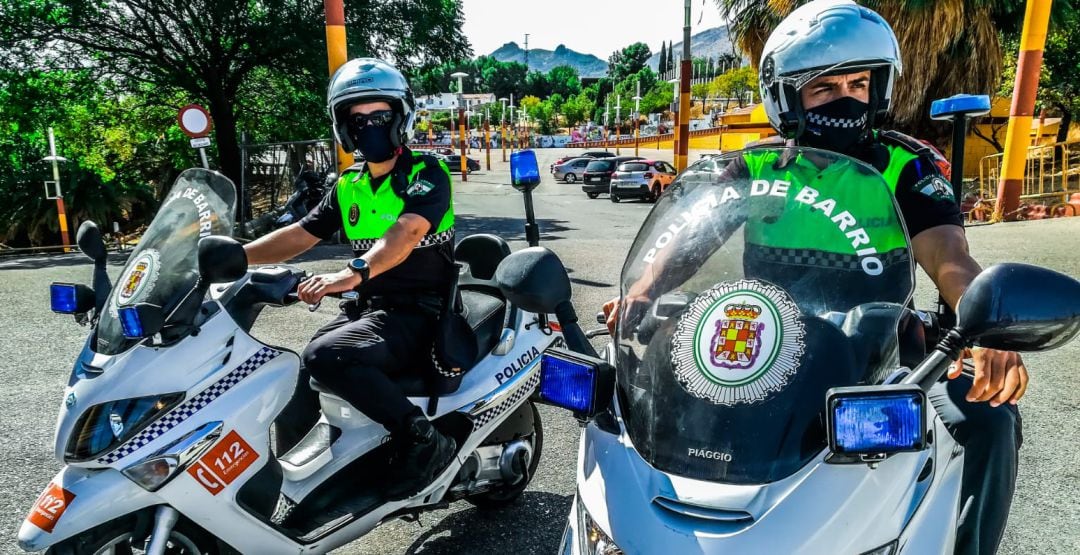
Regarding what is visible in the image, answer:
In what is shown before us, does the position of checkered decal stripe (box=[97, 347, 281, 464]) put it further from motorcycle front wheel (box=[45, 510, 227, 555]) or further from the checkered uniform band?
the checkered uniform band

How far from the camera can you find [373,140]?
3.22m

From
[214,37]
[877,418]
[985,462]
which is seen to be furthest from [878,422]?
[214,37]

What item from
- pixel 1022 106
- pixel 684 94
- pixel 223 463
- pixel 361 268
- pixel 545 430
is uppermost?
pixel 684 94

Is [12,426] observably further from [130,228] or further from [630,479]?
[130,228]

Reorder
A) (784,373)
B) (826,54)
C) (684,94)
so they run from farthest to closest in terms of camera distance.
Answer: (684,94), (826,54), (784,373)

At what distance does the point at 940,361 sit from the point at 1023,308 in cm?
17

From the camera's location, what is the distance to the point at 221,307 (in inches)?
103

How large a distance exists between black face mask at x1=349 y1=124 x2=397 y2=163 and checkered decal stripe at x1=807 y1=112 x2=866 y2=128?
1710 mm

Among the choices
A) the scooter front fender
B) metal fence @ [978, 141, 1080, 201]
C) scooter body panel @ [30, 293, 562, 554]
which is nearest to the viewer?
the scooter front fender

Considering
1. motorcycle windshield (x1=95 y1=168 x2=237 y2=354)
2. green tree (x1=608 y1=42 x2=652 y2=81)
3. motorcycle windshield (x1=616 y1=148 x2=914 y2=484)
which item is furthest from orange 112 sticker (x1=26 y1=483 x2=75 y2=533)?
green tree (x1=608 y1=42 x2=652 y2=81)

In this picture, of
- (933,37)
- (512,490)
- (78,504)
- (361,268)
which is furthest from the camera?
(933,37)

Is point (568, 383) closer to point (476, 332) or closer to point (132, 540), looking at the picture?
point (132, 540)

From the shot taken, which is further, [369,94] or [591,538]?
[369,94]

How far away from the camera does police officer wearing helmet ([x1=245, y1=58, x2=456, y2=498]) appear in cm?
286
